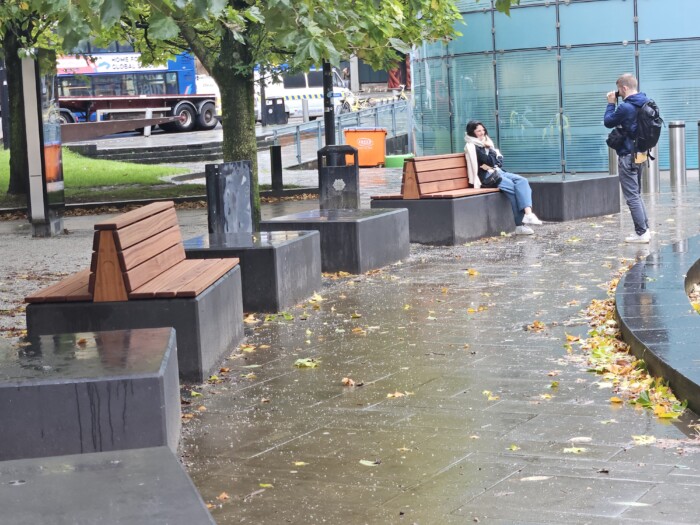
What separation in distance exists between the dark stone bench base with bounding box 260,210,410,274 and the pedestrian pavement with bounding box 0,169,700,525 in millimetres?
622

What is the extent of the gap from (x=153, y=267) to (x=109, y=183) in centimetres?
1762

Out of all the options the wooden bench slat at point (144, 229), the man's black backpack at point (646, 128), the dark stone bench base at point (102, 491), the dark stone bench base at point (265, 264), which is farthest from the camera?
the man's black backpack at point (646, 128)

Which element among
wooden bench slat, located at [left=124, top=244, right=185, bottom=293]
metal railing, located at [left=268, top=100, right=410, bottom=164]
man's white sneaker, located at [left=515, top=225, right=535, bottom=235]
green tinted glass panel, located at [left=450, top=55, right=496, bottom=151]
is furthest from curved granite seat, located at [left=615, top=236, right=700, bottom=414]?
metal railing, located at [left=268, top=100, right=410, bottom=164]

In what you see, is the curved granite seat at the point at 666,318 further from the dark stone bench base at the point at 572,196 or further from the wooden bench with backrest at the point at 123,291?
the dark stone bench base at the point at 572,196

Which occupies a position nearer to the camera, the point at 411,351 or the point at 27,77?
the point at 411,351

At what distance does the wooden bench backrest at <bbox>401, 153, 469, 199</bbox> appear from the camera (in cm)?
1329

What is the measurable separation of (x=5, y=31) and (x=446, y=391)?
16.2 metres

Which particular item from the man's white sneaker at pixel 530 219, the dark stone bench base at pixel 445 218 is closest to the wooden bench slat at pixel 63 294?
the dark stone bench base at pixel 445 218

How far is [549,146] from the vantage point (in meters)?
24.5

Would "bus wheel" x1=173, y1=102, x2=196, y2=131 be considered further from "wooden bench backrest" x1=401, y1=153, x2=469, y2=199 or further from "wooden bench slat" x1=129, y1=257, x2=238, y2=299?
"wooden bench slat" x1=129, y1=257, x2=238, y2=299

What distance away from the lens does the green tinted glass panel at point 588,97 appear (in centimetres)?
2365

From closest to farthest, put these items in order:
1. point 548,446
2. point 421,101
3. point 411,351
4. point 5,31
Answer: point 548,446 < point 411,351 < point 5,31 < point 421,101

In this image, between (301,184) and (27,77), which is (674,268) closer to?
(27,77)

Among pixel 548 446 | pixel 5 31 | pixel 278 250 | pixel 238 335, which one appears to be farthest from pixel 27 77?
pixel 548 446
